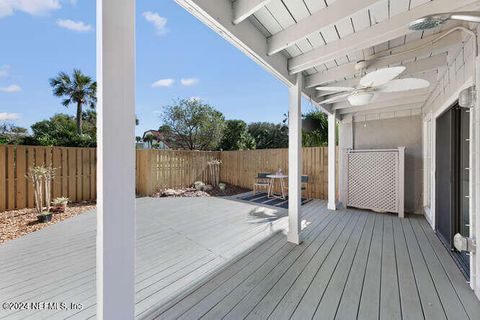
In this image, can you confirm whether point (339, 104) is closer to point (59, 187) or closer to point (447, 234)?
point (447, 234)

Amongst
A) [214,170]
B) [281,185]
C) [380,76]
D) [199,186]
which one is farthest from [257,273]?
[214,170]

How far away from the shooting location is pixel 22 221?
3818 mm

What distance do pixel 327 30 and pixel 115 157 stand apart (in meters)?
2.23

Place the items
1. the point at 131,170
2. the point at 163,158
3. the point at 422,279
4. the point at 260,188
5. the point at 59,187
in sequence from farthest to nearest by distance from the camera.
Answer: the point at 260,188 < the point at 163,158 < the point at 59,187 < the point at 422,279 < the point at 131,170

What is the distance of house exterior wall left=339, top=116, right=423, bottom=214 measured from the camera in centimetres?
464

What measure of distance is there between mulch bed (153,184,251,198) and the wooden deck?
3.11m

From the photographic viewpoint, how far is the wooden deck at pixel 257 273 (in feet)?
5.46

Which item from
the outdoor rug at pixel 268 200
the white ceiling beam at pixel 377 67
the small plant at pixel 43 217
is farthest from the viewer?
the outdoor rug at pixel 268 200

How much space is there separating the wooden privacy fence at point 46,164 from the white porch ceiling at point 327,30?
5352 millimetres

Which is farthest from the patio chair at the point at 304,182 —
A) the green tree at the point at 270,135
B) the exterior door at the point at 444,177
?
the green tree at the point at 270,135

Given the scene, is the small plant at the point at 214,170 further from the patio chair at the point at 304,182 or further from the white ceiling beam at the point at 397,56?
the white ceiling beam at the point at 397,56

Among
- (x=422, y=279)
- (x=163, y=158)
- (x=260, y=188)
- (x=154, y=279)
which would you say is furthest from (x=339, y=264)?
(x=163, y=158)

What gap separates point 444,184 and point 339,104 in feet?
7.58

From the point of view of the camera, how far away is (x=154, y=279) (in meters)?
2.09
